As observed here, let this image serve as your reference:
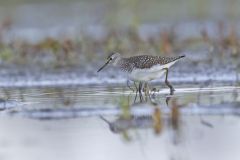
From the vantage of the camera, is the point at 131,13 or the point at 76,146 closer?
the point at 76,146

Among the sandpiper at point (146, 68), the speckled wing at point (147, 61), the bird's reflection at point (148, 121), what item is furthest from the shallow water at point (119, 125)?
the speckled wing at point (147, 61)

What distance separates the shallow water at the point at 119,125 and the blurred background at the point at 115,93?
11 mm

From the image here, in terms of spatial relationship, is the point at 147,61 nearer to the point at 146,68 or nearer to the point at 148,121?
the point at 146,68

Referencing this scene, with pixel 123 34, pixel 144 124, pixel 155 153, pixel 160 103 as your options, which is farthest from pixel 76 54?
pixel 155 153

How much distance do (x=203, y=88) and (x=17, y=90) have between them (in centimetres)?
269

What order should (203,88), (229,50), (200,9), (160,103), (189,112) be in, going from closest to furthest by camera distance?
(189,112)
(160,103)
(203,88)
(229,50)
(200,9)

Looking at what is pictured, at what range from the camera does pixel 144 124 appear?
9.05 meters

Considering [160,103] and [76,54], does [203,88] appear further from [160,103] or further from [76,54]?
[76,54]

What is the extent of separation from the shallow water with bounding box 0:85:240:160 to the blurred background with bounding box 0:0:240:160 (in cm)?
1

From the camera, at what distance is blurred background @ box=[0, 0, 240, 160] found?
8.22 meters

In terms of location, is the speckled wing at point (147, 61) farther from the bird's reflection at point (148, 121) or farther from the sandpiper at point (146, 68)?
the bird's reflection at point (148, 121)

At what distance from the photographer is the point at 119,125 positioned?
9047 mm

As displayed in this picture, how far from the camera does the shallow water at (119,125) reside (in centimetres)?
799

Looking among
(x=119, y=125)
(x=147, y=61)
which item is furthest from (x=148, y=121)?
(x=147, y=61)
